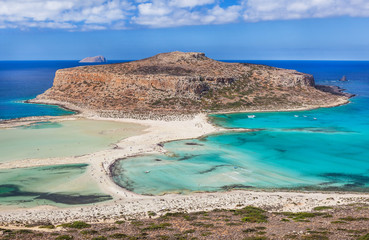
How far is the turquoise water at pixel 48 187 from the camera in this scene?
3020 cm

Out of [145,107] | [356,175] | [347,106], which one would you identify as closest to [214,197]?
[356,175]

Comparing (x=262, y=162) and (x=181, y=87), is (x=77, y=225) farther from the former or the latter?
(x=181, y=87)

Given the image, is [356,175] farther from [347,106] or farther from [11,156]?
[347,106]

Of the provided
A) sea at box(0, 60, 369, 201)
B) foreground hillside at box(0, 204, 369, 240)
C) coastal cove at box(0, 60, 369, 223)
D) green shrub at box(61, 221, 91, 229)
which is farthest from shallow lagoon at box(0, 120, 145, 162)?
foreground hillside at box(0, 204, 369, 240)

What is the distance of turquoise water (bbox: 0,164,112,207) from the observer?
30203mm

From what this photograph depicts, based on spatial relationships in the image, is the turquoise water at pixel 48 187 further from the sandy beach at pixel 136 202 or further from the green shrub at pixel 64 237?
the green shrub at pixel 64 237

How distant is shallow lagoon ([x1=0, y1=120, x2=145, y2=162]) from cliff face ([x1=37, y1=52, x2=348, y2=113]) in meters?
15.3

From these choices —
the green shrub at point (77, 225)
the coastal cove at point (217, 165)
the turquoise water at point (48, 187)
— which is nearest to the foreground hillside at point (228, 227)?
the green shrub at point (77, 225)

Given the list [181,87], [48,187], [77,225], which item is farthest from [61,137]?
[181,87]

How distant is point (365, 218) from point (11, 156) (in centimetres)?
3789

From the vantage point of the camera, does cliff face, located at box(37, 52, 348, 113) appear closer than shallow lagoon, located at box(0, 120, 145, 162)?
No

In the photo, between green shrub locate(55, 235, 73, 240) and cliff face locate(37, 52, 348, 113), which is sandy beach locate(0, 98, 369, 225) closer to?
green shrub locate(55, 235, 73, 240)

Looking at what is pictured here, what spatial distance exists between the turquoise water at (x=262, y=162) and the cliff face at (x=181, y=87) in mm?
20506

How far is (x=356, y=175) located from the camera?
36.8m
